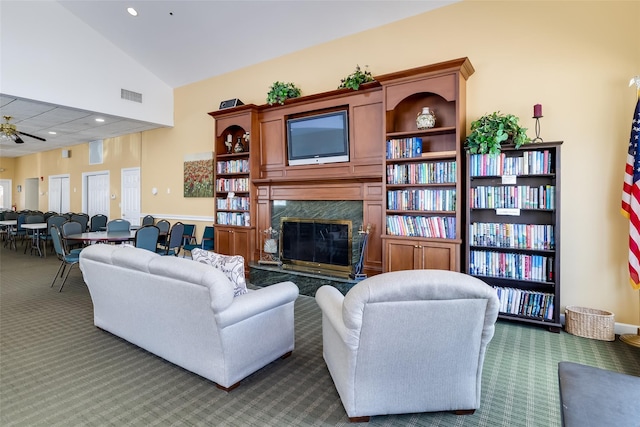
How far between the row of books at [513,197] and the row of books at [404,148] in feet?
2.59

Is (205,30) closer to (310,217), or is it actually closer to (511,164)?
(310,217)

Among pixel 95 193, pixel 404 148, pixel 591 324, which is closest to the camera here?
pixel 591 324

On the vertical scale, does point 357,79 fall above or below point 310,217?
above

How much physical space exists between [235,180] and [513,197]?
4.20 m

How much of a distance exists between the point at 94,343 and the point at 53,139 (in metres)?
8.73

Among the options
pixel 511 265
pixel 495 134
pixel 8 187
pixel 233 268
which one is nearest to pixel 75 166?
pixel 8 187

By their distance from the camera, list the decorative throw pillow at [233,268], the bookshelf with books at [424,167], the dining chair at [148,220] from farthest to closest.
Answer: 1. the dining chair at [148,220]
2. the bookshelf with books at [424,167]
3. the decorative throw pillow at [233,268]

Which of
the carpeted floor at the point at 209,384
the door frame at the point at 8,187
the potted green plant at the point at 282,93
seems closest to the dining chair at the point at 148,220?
the carpeted floor at the point at 209,384

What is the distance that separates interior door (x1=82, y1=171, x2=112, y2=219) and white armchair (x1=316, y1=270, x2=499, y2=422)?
30.8 feet

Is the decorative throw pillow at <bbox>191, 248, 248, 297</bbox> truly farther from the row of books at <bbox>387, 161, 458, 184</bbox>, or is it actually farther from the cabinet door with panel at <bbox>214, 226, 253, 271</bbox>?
the cabinet door with panel at <bbox>214, 226, 253, 271</bbox>

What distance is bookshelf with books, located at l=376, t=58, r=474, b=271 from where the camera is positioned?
3.75 meters

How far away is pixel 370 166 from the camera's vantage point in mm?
4508

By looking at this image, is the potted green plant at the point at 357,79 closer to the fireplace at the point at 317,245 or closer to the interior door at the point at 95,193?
the fireplace at the point at 317,245

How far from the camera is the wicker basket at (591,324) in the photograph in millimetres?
3166
